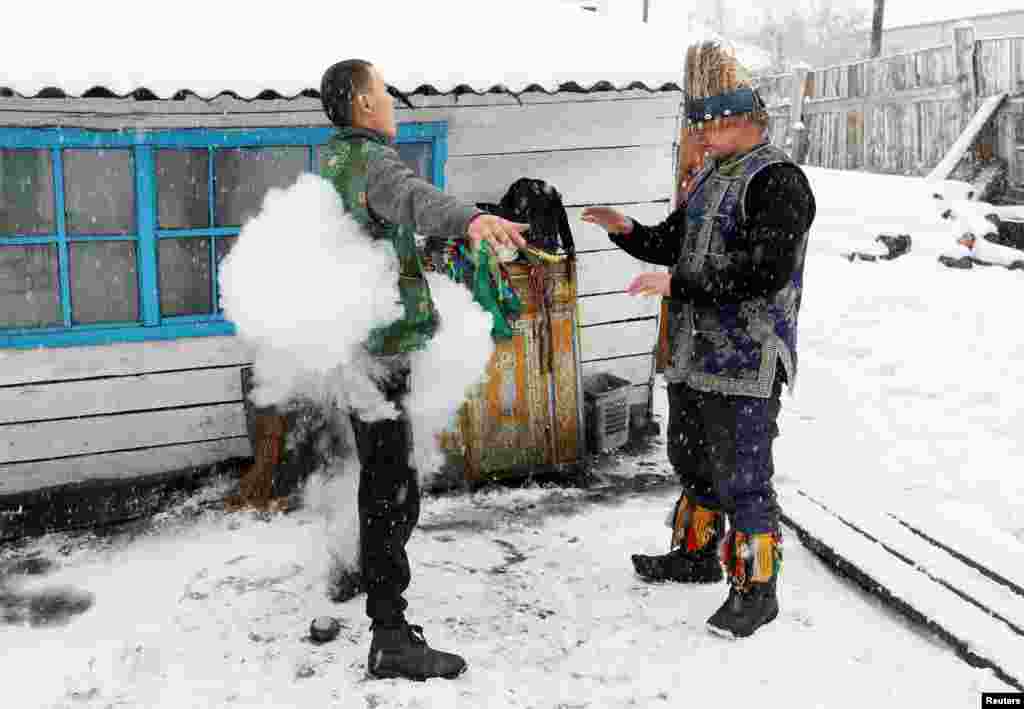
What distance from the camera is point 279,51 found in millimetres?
4504

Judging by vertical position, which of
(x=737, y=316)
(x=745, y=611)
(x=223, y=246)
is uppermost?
(x=223, y=246)

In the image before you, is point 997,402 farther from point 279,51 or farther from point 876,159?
point 876,159

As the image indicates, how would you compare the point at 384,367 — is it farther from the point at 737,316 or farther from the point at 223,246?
the point at 223,246

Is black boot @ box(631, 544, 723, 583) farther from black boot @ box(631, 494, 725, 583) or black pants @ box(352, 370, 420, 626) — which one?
black pants @ box(352, 370, 420, 626)

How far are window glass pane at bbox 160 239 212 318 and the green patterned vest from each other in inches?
89.3

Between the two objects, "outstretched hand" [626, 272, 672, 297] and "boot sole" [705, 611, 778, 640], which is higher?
"outstretched hand" [626, 272, 672, 297]

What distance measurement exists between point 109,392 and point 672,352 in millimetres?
3199

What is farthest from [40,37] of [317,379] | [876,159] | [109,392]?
[876,159]

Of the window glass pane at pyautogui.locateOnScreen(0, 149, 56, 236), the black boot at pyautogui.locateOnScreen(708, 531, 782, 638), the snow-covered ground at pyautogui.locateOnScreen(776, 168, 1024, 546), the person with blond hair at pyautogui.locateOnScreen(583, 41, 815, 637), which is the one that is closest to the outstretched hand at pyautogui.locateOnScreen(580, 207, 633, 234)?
the person with blond hair at pyautogui.locateOnScreen(583, 41, 815, 637)

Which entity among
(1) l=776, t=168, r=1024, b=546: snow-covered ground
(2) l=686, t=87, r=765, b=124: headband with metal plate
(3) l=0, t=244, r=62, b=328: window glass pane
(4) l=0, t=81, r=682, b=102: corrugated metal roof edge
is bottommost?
(1) l=776, t=168, r=1024, b=546: snow-covered ground

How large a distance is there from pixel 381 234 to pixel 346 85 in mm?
526

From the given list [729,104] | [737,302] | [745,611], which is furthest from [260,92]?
[745,611]

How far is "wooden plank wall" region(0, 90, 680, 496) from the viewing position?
486 centimetres

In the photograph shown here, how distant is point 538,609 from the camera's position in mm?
3904
